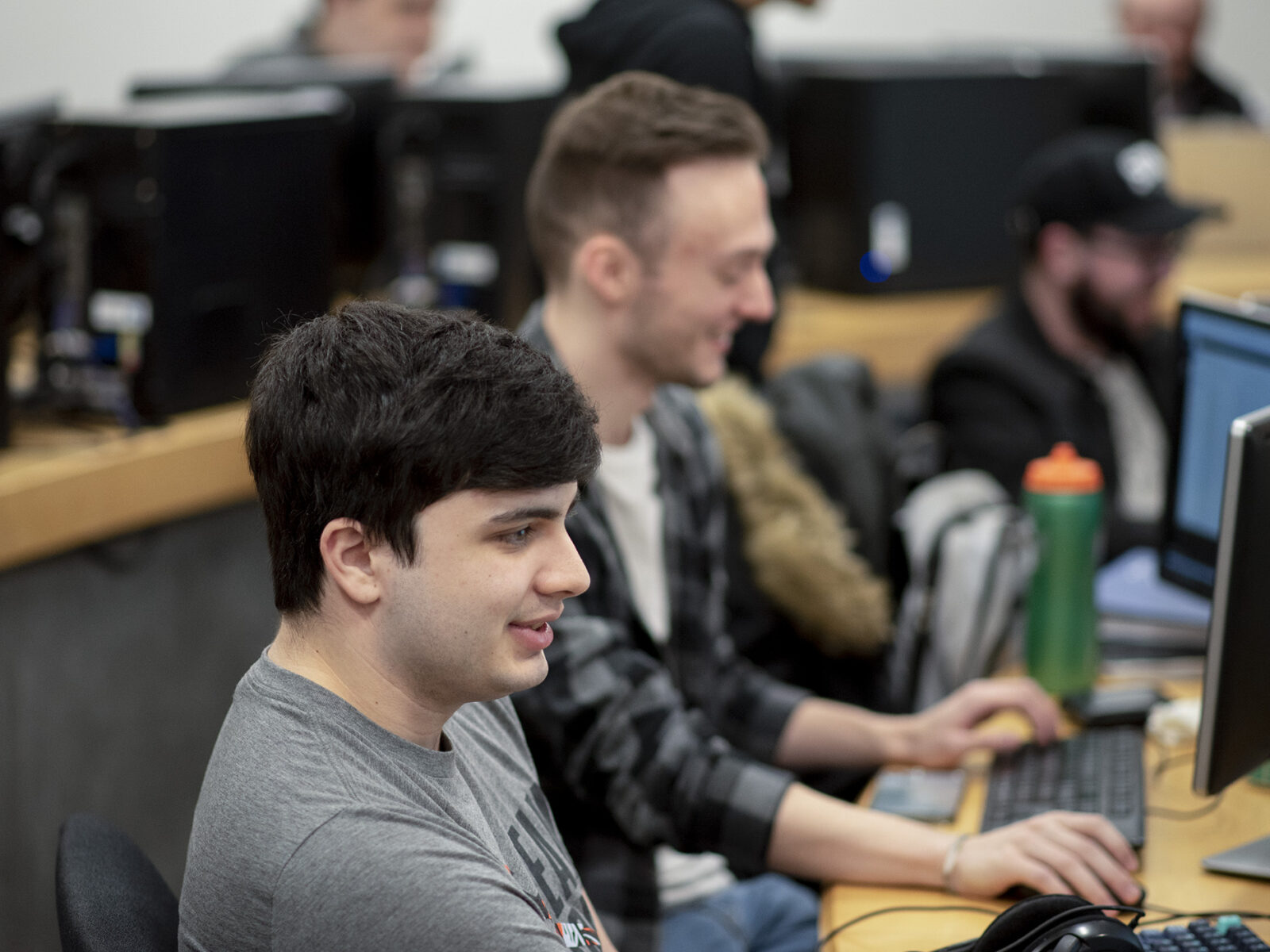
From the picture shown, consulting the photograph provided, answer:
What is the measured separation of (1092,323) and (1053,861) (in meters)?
1.62

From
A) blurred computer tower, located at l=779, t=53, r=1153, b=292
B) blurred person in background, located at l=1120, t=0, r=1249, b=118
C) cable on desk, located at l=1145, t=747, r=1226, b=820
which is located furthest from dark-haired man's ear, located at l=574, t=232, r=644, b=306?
blurred person in background, located at l=1120, t=0, r=1249, b=118

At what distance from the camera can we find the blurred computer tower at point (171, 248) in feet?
6.93

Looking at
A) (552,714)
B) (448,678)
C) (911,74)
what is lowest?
(552,714)

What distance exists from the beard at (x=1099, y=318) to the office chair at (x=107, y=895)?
78.3 inches

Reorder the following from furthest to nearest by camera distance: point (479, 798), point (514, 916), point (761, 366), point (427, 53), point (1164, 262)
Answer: point (427, 53)
point (1164, 262)
point (761, 366)
point (479, 798)
point (514, 916)

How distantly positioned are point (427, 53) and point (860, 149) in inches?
51.4

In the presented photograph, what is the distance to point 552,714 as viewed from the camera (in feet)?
4.57

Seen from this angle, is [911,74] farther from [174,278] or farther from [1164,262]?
[174,278]

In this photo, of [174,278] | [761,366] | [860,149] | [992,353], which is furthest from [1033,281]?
[174,278]

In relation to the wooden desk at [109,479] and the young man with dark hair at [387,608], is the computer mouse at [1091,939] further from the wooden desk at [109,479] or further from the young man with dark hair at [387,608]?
the wooden desk at [109,479]

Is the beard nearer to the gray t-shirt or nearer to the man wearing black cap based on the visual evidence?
the man wearing black cap

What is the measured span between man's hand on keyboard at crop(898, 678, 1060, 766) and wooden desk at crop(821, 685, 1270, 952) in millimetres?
86

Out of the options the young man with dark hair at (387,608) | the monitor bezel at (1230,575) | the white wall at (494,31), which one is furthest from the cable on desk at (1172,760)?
the white wall at (494,31)

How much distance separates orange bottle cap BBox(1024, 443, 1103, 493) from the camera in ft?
5.76
